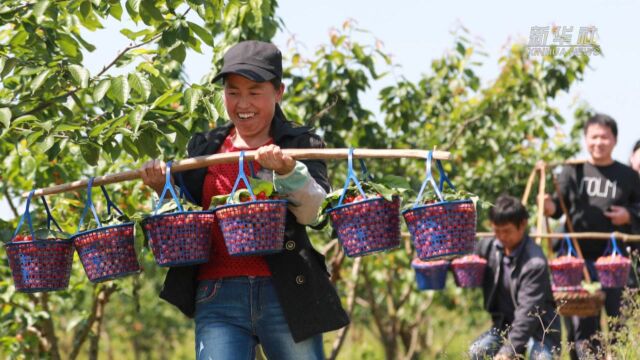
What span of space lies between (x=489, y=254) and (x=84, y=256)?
9.90 feet

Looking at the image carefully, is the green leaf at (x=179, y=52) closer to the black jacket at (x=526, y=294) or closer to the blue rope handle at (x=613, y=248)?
the black jacket at (x=526, y=294)

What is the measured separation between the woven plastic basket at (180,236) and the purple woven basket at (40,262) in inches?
17.8

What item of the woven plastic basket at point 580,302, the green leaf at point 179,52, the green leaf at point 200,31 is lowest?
the woven plastic basket at point 580,302

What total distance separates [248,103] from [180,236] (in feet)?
1.64

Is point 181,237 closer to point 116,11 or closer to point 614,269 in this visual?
point 116,11

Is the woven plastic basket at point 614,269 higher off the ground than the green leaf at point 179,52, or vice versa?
the green leaf at point 179,52

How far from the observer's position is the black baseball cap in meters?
3.36

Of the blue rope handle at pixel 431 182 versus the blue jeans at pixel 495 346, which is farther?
the blue jeans at pixel 495 346

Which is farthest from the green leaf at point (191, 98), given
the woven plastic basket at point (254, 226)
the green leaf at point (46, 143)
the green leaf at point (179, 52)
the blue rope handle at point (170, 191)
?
the woven plastic basket at point (254, 226)

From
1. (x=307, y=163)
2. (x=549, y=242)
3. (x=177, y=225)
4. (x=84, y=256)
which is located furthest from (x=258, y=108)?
(x=549, y=242)

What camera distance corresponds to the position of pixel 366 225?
3.31m

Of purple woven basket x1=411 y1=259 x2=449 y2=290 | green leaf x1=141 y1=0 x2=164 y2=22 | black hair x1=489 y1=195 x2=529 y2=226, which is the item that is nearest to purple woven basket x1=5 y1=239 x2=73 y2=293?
green leaf x1=141 y1=0 x2=164 y2=22

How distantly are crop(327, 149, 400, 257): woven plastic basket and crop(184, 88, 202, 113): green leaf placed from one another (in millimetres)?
1052

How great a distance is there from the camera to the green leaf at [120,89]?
13.3ft
